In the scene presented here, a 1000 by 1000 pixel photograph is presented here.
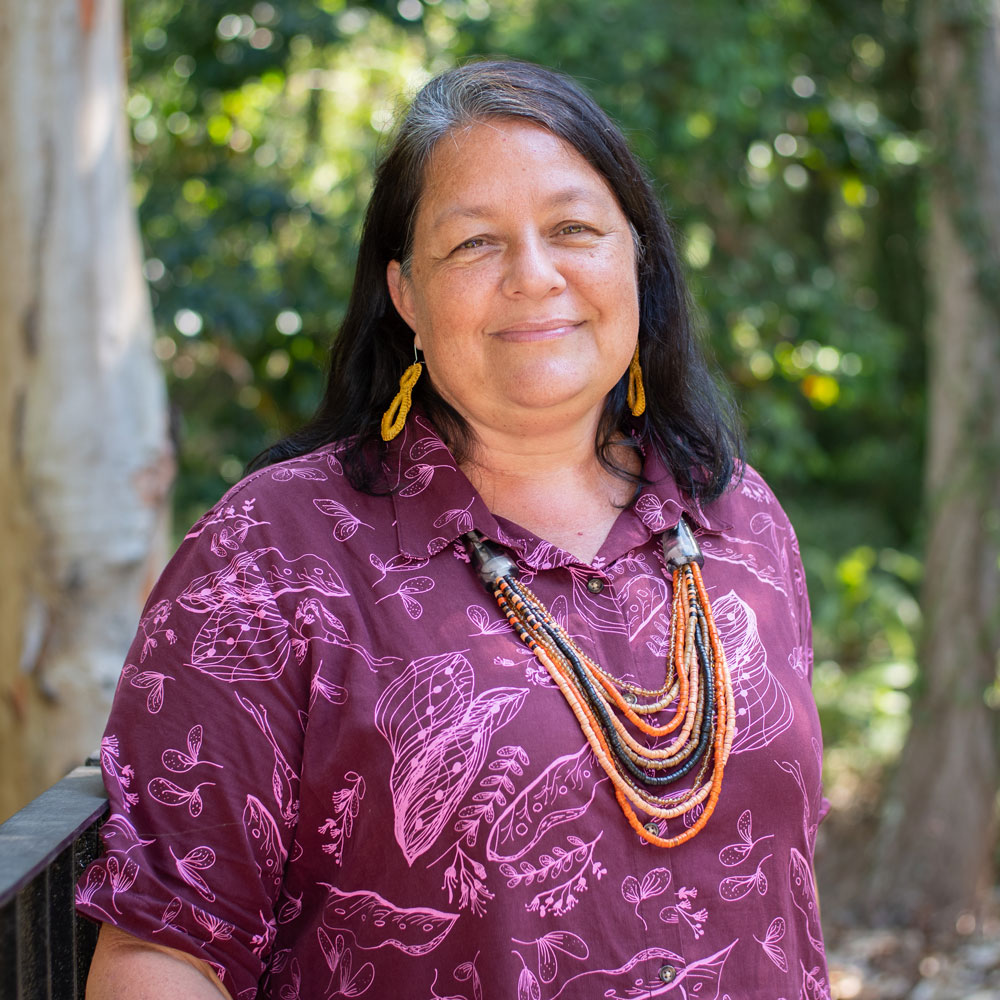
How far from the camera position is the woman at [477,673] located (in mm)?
1422

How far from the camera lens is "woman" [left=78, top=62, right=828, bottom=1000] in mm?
1422

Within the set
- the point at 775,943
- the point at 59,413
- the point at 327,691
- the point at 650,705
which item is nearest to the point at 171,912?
the point at 327,691

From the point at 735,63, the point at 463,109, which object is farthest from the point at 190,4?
the point at 463,109

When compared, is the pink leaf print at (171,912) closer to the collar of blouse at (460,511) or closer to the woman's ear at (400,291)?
the collar of blouse at (460,511)

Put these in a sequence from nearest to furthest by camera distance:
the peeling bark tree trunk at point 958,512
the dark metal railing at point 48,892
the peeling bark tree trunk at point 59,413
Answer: the dark metal railing at point 48,892
the peeling bark tree trunk at point 59,413
the peeling bark tree trunk at point 958,512

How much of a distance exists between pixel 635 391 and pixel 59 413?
5.32 ft

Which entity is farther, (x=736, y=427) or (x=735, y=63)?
(x=735, y=63)

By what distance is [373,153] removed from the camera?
10.7 feet

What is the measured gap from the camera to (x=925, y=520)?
4.84 metres

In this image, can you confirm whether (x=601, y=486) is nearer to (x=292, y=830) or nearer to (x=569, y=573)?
(x=569, y=573)

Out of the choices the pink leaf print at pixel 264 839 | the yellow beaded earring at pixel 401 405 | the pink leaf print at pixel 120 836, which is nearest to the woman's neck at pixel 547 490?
the yellow beaded earring at pixel 401 405

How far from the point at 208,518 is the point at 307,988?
2.08ft

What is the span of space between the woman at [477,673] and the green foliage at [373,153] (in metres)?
Result: 1.76

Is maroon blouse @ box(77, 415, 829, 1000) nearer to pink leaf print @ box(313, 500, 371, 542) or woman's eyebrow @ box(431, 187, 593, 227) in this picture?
pink leaf print @ box(313, 500, 371, 542)
